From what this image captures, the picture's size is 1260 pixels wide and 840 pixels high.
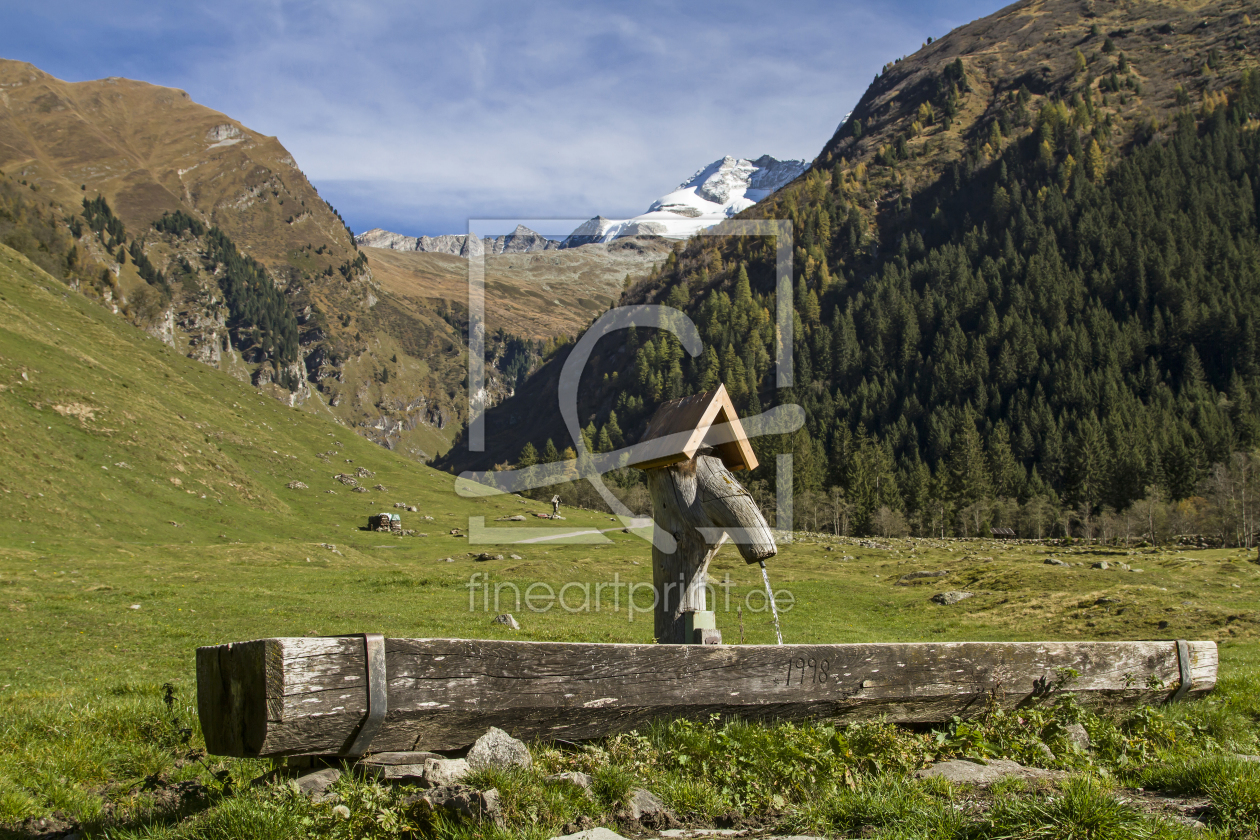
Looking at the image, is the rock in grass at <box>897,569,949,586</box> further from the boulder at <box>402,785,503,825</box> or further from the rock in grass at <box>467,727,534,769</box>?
the boulder at <box>402,785,503,825</box>

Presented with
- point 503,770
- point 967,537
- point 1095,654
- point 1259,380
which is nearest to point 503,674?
point 503,770

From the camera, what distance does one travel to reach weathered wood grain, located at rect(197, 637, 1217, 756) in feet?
15.2

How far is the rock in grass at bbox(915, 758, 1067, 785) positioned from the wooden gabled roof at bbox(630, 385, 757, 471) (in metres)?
3.82

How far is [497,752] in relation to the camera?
539 centimetres

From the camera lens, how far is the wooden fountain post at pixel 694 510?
26.9 feet

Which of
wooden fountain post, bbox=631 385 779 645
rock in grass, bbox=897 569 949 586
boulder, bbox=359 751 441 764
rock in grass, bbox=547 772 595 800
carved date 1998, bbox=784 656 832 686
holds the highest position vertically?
wooden fountain post, bbox=631 385 779 645

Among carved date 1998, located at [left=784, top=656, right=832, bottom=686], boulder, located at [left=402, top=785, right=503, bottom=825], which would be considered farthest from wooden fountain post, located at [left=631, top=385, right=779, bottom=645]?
boulder, located at [left=402, top=785, right=503, bottom=825]

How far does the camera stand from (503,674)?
5.40m

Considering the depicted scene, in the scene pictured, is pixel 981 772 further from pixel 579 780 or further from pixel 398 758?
pixel 398 758

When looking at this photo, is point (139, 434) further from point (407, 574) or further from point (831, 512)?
point (831, 512)

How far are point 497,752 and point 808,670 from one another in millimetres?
2765
